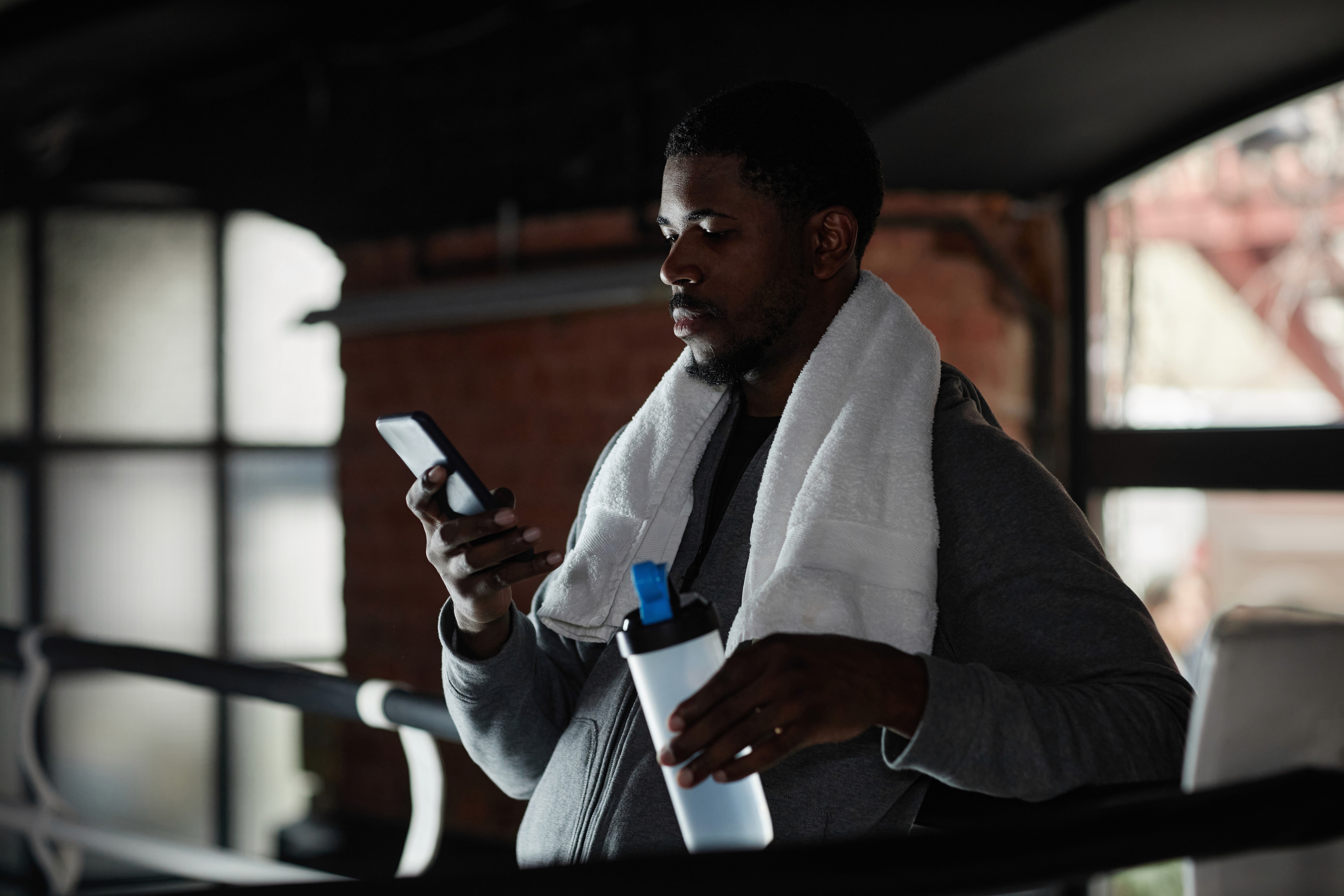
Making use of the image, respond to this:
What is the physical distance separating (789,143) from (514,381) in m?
1.90

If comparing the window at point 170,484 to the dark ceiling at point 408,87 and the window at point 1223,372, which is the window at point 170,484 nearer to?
the dark ceiling at point 408,87

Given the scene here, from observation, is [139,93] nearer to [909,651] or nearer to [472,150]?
[472,150]

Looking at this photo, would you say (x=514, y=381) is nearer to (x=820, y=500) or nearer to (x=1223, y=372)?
(x=1223, y=372)

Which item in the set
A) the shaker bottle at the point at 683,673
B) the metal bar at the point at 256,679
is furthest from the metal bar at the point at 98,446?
the shaker bottle at the point at 683,673

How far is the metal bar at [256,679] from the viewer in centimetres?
114

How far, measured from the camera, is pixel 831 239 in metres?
0.96

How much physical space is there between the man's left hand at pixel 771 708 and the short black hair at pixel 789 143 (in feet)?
1.40

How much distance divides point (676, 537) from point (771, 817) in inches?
10.0

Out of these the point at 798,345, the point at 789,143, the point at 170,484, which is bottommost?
the point at 170,484

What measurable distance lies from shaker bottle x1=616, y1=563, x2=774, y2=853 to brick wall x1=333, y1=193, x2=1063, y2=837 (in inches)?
67.3

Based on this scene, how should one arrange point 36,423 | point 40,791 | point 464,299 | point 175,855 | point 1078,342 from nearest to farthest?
point 175,855
point 40,791
point 464,299
point 1078,342
point 36,423

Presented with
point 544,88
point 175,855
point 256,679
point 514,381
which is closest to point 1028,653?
point 256,679

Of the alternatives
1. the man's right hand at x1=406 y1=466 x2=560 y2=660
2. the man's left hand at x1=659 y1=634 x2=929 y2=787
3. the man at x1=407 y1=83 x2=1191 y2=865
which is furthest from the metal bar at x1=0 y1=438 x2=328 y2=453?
the man's left hand at x1=659 y1=634 x2=929 y2=787

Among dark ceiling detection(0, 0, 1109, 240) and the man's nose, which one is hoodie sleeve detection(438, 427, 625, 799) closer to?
the man's nose
